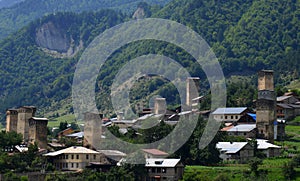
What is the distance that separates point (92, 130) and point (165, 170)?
11.6 m

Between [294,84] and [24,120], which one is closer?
[24,120]

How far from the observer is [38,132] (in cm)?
7738

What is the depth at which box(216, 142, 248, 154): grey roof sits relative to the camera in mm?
75688

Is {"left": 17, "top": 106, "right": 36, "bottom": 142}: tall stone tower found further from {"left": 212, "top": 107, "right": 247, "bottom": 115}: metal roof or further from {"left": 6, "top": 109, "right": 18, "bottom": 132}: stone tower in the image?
{"left": 212, "top": 107, "right": 247, "bottom": 115}: metal roof

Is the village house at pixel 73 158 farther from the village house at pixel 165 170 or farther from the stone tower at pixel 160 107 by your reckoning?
the stone tower at pixel 160 107

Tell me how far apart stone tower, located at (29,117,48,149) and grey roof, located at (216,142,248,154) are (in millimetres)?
17469

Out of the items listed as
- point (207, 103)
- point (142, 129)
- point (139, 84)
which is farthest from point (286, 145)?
point (139, 84)

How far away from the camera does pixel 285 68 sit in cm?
14738

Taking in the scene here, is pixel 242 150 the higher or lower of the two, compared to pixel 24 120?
lower

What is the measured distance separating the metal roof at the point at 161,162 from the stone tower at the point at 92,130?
8.65 m

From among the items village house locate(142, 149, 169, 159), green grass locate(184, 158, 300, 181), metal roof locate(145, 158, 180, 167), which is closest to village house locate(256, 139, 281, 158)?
green grass locate(184, 158, 300, 181)

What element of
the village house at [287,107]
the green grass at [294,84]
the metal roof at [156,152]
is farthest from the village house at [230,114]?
the green grass at [294,84]

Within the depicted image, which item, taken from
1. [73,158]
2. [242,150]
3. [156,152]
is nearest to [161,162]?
[156,152]

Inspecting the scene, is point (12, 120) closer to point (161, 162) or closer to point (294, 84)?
point (161, 162)
